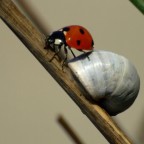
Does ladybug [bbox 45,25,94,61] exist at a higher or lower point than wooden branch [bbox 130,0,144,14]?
lower

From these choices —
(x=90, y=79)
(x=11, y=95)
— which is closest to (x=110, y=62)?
(x=90, y=79)

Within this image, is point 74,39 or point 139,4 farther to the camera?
point 74,39

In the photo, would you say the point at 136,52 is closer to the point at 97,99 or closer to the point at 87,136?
the point at 87,136

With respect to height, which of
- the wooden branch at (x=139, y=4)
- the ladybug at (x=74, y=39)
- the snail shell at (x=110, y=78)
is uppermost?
the wooden branch at (x=139, y=4)

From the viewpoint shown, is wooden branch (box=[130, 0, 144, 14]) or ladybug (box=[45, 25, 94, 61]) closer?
wooden branch (box=[130, 0, 144, 14])

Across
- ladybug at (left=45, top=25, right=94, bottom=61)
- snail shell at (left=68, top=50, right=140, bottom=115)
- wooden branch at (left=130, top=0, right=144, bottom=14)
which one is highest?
wooden branch at (left=130, top=0, right=144, bottom=14)
